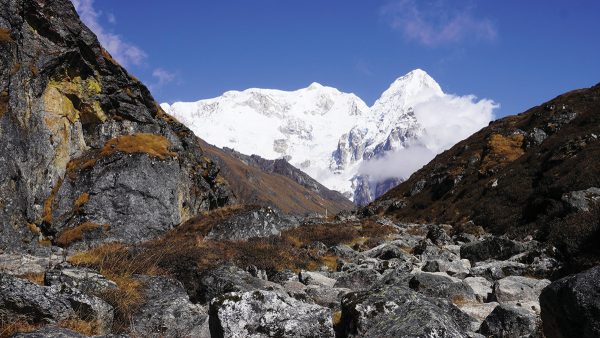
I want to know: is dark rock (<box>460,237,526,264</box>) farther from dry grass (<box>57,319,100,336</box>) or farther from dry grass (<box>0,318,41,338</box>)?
dry grass (<box>0,318,41,338</box>)

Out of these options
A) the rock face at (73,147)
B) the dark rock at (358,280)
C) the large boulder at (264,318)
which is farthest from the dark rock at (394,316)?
the rock face at (73,147)

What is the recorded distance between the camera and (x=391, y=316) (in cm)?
674

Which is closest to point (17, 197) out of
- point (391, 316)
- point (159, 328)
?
point (159, 328)

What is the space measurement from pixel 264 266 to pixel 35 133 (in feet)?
59.5

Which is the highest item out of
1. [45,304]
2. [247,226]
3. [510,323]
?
[247,226]

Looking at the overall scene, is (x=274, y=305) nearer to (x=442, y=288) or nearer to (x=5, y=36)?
(x=442, y=288)

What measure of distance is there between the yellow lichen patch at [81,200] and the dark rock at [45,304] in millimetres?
22666

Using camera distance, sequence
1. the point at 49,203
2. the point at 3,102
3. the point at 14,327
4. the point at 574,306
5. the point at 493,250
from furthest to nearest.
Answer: the point at 49,203, the point at 3,102, the point at 493,250, the point at 14,327, the point at 574,306

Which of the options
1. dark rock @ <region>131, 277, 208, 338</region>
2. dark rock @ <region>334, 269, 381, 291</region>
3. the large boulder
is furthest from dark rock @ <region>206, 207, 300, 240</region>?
the large boulder

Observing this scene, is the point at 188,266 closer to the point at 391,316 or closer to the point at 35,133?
the point at 391,316

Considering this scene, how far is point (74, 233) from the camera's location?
1012 inches

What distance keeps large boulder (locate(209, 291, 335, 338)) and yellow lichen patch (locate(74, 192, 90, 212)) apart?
2354 centimetres

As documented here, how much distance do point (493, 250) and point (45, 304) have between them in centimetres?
1705

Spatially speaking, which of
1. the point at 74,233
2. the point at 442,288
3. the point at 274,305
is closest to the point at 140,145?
the point at 74,233
